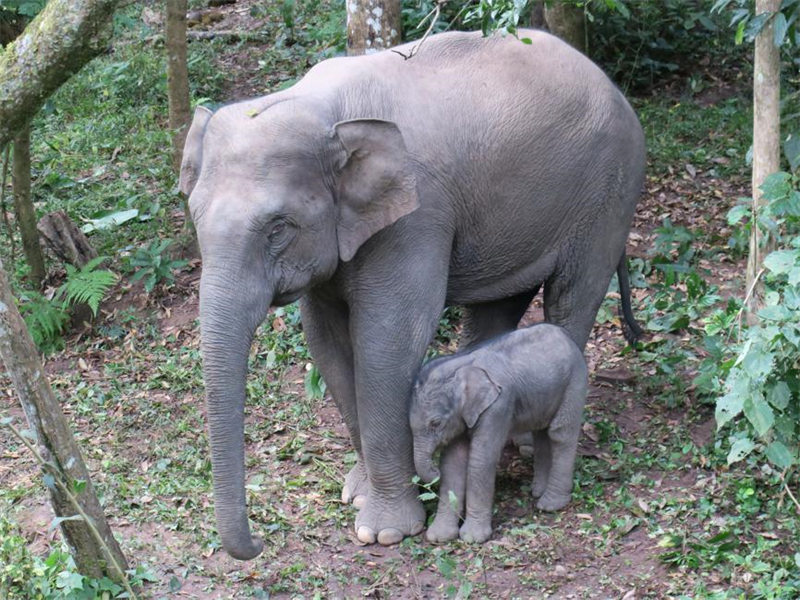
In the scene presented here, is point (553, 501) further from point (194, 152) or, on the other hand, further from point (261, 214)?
point (194, 152)

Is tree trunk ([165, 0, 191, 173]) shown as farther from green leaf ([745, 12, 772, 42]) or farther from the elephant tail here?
green leaf ([745, 12, 772, 42])

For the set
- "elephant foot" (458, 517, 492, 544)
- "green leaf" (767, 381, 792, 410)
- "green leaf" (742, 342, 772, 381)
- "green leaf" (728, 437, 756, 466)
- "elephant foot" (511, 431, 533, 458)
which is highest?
"green leaf" (742, 342, 772, 381)

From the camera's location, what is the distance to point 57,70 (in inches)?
242

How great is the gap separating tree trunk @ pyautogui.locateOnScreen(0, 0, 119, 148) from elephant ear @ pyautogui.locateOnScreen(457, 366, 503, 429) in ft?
8.44

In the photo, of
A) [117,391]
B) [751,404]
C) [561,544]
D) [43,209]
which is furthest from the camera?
[43,209]

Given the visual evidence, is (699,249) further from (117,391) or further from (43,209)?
(43,209)

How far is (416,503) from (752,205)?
245 centimetres

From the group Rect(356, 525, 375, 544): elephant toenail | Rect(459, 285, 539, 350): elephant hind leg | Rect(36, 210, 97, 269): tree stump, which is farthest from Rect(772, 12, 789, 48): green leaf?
Rect(36, 210, 97, 269): tree stump

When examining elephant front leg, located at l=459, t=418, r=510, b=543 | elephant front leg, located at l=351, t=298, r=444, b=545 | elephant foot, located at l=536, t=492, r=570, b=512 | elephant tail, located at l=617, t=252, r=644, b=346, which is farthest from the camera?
elephant tail, located at l=617, t=252, r=644, b=346

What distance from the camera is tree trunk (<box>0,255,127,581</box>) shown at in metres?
4.94

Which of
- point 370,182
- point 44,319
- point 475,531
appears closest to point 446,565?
point 475,531

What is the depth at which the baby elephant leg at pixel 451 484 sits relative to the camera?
20.1 feet

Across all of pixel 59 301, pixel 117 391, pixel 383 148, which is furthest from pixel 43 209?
pixel 383 148

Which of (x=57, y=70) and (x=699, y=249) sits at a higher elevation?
(x=57, y=70)
